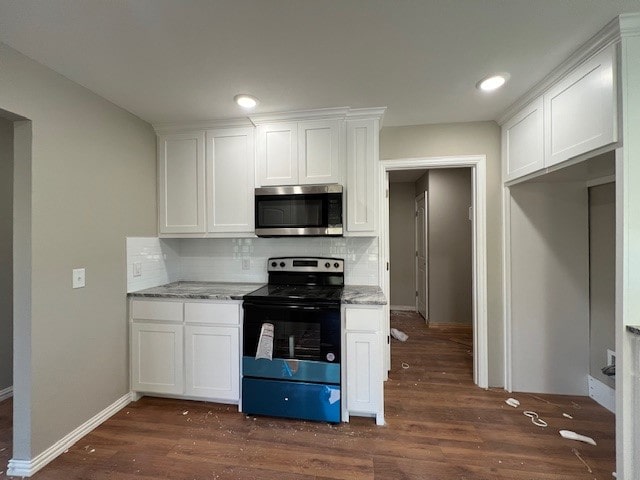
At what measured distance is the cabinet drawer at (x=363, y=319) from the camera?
76.5 inches

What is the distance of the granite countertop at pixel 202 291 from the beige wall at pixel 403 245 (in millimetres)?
3222

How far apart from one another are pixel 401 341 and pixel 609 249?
7.30ft

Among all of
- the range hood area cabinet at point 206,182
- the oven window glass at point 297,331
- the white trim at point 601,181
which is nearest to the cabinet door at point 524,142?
the white trim at point 601,181

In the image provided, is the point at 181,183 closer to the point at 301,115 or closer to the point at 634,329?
the point at 301,115

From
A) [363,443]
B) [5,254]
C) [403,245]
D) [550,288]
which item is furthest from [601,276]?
[5,254]

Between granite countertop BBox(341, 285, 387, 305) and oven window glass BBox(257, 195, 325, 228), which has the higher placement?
oven window glass BBox(257, 195, 325, 228)

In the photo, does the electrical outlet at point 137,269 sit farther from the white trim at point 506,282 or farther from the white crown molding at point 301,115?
the white trim at point 506,282

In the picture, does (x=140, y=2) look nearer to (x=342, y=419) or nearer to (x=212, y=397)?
(x=212, y=397)

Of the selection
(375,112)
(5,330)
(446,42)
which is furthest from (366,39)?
(5,330)

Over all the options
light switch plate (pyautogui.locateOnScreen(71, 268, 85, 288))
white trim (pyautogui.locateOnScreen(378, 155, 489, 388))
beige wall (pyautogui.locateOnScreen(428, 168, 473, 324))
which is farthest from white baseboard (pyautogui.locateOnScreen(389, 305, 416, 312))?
light switch plate (pyautogui.locateOnScreen(71, 268, 85, 288))

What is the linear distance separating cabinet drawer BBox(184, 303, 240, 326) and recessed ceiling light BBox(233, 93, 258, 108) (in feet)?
5.03

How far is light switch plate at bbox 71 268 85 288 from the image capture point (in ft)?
5.92

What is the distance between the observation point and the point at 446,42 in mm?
1458

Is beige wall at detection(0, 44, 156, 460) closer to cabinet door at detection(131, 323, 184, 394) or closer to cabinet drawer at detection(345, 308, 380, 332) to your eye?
cabinet door at detection(131, 323, 184, 394)
